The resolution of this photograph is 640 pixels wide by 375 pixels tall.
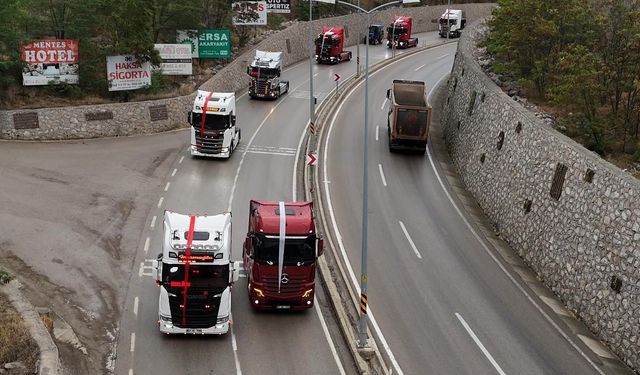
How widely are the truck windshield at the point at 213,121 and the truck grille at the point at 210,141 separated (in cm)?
28

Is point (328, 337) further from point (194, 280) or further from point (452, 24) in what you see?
point (452, 24)

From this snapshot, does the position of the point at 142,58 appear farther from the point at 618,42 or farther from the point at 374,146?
the point at 618,42

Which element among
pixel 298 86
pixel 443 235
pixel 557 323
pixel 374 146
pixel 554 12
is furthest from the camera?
pixel 298 86

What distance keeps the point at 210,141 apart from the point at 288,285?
1723 centimetres

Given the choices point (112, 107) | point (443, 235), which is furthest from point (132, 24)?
point (443, 235)

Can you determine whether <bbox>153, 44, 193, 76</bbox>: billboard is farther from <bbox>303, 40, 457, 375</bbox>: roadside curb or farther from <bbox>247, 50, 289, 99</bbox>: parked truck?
<bbox>303, 40, 457, 375</bbox>: roadside curb

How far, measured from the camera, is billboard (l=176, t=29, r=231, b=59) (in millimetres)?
52375

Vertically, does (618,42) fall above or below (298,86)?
above

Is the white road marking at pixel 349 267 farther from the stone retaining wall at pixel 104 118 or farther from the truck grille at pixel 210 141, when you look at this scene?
the stone retaining wall at pixel 104 118

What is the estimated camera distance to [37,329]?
18.4 metres

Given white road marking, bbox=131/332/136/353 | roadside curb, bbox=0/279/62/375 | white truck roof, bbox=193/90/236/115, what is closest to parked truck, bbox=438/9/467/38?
white truck roof, bbox=193/90/236/115

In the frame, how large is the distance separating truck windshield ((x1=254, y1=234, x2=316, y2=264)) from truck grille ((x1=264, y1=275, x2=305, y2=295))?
1.99 ft

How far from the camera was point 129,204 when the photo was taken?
3097 centimetres

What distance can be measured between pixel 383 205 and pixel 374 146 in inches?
395
